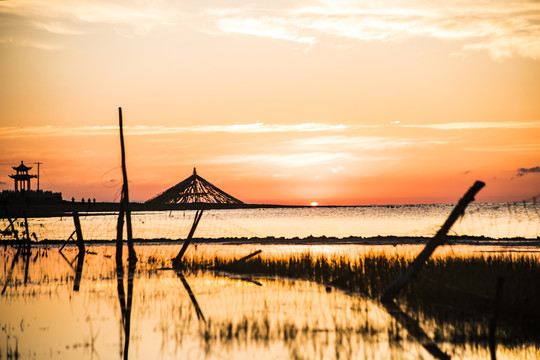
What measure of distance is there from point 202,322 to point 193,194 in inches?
2663

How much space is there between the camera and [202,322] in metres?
14.7

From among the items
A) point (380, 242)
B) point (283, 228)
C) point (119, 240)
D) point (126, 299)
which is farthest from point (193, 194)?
point (126, 299)

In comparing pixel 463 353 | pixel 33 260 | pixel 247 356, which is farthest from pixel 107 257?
pixel 463 353

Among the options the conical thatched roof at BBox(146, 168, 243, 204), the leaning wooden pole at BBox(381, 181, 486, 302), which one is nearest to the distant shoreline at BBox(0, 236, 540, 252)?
the conical thatched roof at BBox(146, 168, 243, 204)

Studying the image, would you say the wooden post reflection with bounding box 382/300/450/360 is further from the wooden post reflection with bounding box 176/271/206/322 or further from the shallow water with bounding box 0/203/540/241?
the shallow water with bounding box 0/203/540/241

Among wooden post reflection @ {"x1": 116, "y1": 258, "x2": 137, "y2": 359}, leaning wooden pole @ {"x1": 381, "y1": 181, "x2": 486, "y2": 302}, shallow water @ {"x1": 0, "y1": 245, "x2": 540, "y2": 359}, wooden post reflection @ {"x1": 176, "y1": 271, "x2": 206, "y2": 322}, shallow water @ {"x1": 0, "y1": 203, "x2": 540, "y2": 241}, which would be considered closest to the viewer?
shallow water @ {"x1": 0, "y1": 245, "x2": 540, "y2": 359}

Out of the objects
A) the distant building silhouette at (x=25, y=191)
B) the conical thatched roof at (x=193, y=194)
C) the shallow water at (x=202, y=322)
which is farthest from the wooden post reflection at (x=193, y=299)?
the distant building silhouette at (x=25, y=191)

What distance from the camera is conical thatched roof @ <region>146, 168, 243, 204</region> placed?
6653 cm

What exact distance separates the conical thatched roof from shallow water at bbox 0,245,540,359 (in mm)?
43274

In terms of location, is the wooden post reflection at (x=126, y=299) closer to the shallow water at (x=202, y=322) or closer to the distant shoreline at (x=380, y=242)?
the shallow water at (x=202, y=322)

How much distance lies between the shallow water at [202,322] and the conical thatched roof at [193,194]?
4327 centimetres

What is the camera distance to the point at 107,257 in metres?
34.7

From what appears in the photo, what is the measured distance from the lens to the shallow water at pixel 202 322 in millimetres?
11844

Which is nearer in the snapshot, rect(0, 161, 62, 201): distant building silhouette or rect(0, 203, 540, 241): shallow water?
rect(0, 203, 540, 241): shallow water
